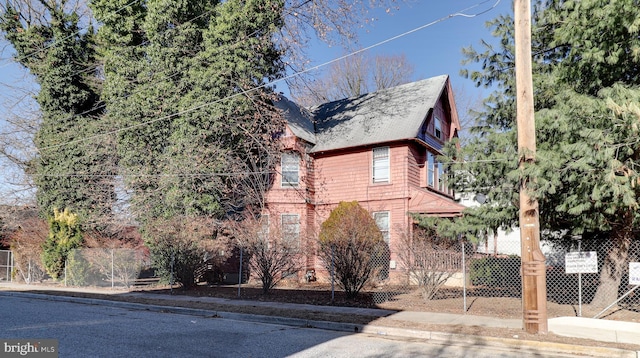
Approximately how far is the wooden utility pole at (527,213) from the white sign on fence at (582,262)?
7.26 ft

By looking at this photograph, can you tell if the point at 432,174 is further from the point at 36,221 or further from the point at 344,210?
the point at 36,221

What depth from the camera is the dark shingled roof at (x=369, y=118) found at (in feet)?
71.1

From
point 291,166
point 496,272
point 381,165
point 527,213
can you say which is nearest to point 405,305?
point 527,213

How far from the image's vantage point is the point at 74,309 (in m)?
13.0

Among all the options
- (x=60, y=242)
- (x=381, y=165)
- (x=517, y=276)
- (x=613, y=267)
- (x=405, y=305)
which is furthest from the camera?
(x=381, y=165)

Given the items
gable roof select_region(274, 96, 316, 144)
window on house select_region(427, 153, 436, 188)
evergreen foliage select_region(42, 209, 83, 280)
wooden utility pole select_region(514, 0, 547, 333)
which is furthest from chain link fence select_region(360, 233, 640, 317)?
evergreen foliage select_region(42, 209, 83, 280)

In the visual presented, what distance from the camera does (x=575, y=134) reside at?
1009cm

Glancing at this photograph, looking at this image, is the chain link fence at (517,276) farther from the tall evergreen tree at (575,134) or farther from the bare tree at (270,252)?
the bare tree at (270,252)

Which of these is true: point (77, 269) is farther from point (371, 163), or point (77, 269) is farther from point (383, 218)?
point (371, 163)

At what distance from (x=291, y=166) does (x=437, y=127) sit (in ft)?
24.8

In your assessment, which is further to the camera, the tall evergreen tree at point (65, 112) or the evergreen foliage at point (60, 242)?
the tall evergreen tree at point (65, 112)

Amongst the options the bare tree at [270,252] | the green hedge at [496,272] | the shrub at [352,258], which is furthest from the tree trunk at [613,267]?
the bare tree at [270,252]

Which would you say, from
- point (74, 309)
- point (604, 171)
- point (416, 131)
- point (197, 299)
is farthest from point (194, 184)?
point (604, 171)

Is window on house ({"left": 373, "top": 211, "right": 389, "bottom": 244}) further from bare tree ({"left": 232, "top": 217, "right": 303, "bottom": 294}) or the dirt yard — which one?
bare tree ({"left": 232, "top": 217, "right": 303, "bottom": 294})
